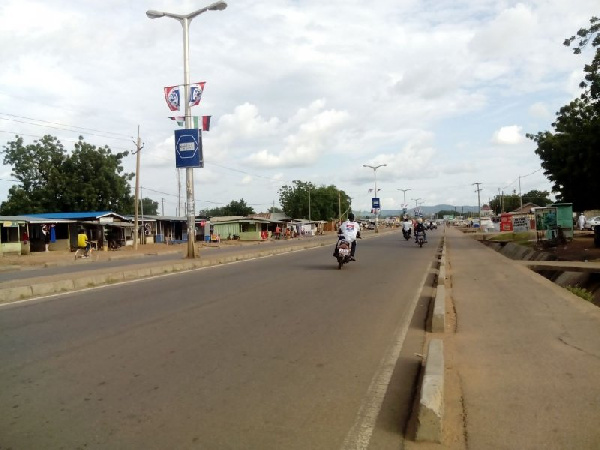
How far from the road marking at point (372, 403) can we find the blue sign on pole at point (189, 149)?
14.8 m

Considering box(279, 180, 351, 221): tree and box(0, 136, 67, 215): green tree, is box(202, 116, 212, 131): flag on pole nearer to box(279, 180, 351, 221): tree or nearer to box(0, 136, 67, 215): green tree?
box(0, 136, 67, 215): green tree

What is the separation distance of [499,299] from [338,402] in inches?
260

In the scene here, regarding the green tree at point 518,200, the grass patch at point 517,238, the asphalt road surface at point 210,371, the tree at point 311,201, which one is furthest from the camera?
the green tree at point 518,200

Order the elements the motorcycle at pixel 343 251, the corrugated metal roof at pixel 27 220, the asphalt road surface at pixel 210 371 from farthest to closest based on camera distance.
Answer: the corrugated metal roof at pixel 27 220
the motorcycle at pixel 343 251
the asphalt road surface at pixel 210 371

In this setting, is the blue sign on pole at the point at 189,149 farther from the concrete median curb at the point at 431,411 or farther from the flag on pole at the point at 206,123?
the concrete median curb at the point at 431,411

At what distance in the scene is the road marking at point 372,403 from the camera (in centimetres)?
390

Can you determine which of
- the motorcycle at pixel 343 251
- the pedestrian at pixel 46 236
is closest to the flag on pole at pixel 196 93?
the motorcycle at pixel 343 251

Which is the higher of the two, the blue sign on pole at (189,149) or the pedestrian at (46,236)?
the blue sign on pole at (189,149)

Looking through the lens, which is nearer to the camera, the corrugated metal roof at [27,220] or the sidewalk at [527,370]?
the sidewalk at [527,370]

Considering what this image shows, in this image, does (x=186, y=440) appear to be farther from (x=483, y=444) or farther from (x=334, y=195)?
(x=334, y=195)

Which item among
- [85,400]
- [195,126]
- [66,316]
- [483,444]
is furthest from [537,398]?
[195,126]

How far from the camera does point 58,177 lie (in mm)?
54281

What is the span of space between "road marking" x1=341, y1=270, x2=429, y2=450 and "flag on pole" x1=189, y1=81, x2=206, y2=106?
15867 mm

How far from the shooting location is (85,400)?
186 inches
